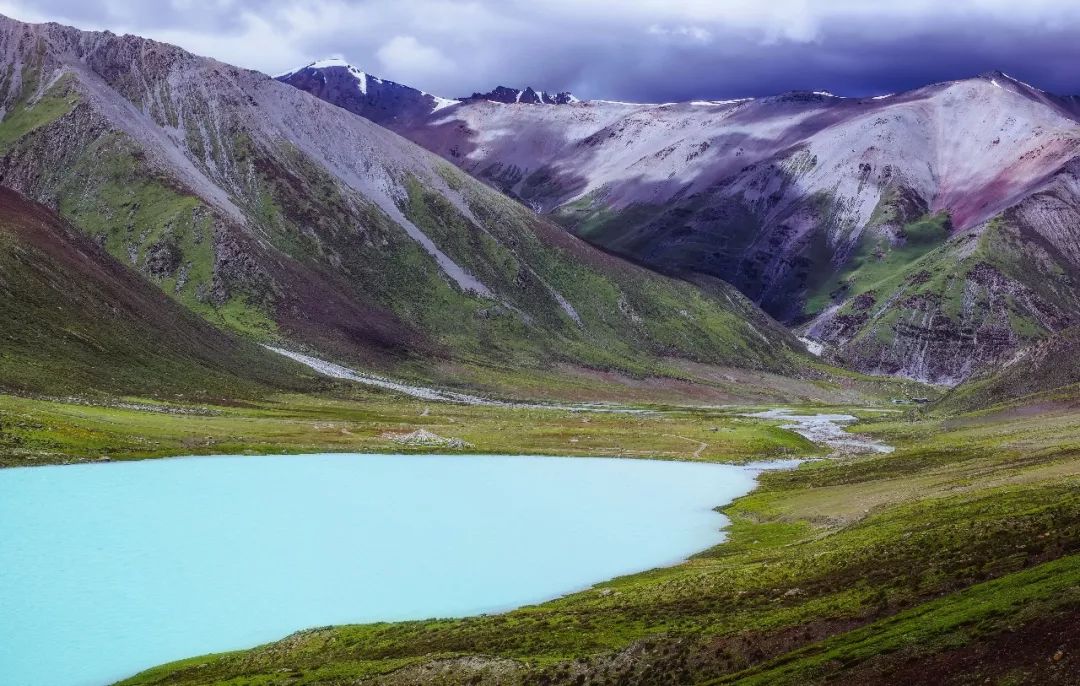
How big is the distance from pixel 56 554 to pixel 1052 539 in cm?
5290

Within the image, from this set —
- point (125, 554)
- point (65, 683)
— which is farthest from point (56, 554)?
point (65, 683)

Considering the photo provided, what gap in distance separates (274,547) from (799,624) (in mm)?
38931

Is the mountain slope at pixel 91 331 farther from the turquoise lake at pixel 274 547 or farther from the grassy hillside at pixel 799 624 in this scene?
the grassy hillside at pixel 799 624

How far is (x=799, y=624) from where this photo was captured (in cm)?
4103

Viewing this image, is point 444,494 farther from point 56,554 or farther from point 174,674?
point 174,674

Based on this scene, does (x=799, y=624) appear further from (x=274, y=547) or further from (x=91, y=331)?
(x=91, y=331)

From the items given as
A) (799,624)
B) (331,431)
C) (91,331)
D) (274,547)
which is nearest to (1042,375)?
(331,431)

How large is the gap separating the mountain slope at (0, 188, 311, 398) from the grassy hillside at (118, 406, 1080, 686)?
308 feet

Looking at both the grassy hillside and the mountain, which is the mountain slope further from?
the mountain

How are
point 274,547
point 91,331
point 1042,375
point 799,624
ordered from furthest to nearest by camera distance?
point 1042,375
point 91,331
point 274,547
point 799,624

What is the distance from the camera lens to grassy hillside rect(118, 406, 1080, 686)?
33031mm

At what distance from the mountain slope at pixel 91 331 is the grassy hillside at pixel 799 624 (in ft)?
308

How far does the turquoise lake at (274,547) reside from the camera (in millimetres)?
49531

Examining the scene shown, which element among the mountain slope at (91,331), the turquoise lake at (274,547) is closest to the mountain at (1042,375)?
the turquoise lake at (274,547)
